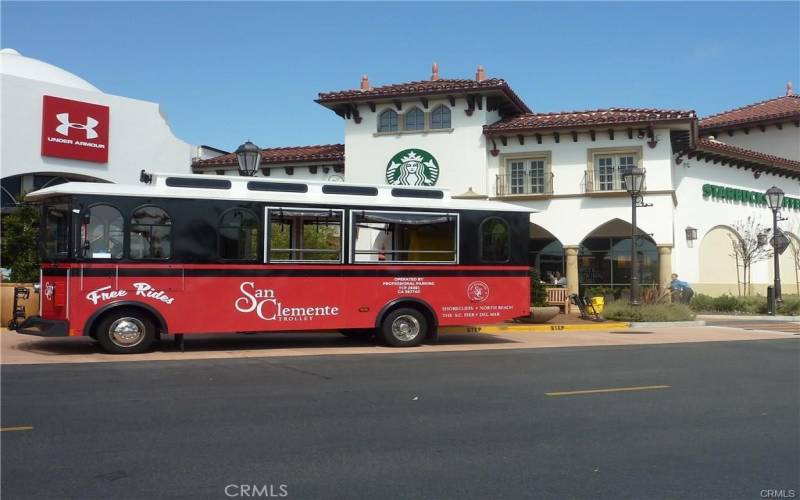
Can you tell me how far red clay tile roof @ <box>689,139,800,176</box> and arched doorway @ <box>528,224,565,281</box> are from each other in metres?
6.43

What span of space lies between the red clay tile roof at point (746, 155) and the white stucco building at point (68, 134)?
21.4 m

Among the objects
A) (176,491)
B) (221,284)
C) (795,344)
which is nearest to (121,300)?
(221,284)

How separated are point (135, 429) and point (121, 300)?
565 centimetres

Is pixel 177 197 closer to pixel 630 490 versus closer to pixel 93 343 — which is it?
pixel 93 343

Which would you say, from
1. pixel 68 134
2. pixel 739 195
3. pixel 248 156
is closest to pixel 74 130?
pixel 68 134

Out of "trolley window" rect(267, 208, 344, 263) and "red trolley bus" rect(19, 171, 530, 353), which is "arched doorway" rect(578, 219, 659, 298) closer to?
"red trolley bus" rect(19, 171, 530, 353)

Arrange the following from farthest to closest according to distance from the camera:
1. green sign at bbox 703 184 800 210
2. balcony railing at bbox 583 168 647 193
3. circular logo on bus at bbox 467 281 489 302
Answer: green sign at bbox 703 184 800 210, balcony railing at bbox 583 168 647 193, circular logo on bus at bbox 467 281 489 302

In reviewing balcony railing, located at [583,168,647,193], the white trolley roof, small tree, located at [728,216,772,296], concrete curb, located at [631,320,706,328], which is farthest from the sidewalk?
small tree, located at [728,216,772,296]

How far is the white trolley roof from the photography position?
11.9 m

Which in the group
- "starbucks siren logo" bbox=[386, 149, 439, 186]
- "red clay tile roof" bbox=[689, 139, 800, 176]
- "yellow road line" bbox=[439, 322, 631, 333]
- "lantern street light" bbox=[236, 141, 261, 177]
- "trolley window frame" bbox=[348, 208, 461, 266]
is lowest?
"yellow road line" bbox=[439, 322, 631, 333]

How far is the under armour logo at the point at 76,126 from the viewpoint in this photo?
1100 inches

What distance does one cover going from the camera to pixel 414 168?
1089 inches

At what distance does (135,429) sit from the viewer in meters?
6.55

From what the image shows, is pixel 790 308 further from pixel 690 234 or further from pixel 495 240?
pixel 495 240
